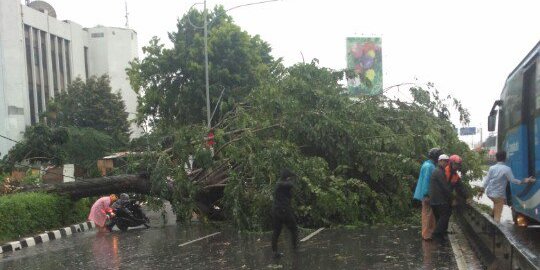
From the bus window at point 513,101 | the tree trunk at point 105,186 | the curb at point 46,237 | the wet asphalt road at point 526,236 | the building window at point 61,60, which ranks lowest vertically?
the curb at point 46,237

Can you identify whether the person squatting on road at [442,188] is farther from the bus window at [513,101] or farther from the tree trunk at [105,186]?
the tree trunk at [105,186]

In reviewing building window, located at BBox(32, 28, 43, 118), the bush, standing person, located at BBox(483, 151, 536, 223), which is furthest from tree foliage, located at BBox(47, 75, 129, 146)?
standing person, located at BBox(483, 151, 536, 223)

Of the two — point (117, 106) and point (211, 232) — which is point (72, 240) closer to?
point (211, 232)

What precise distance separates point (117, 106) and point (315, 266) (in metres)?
36.2

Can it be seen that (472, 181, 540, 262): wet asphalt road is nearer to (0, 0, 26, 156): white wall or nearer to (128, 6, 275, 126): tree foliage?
(128, 6, 275, 126): tree foliage

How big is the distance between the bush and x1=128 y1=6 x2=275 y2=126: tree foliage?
12271 mm

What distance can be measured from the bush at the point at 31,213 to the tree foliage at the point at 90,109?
22138mm

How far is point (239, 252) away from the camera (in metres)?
10.7

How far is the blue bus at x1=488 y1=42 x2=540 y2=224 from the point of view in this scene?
32.2 feet

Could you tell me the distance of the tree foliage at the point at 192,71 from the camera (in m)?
30.0

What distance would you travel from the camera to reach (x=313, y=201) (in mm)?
13602

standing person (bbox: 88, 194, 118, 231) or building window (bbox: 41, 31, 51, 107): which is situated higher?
building window (bbox: 41, 31, 51, 107)

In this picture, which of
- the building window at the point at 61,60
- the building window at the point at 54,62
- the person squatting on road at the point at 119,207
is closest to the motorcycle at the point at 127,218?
the person squatting on road at the point at 119,207

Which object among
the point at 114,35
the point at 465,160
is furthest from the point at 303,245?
the point at 114,35
